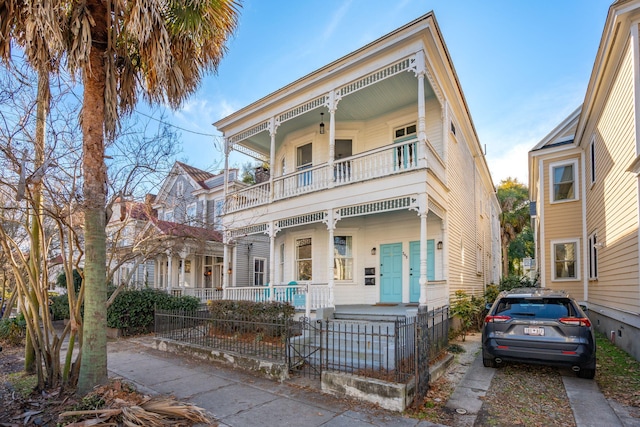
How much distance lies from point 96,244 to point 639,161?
9887 mm

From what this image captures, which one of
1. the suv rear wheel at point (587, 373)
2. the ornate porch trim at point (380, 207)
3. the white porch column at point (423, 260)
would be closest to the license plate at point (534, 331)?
the suv rear wheel at point (587, 373)

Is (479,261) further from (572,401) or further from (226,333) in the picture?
(226,333)

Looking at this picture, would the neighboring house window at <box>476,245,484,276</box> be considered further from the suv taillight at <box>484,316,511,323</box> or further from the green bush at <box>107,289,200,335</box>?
the green bush at <box>107,289,200,335</box>

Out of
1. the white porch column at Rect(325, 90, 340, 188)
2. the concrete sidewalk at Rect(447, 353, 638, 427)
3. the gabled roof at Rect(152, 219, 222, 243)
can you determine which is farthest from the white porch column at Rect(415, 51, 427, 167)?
the gabled roof at Rect(152, 219, 222, 243)

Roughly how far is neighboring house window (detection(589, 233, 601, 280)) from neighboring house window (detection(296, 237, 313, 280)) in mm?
9222

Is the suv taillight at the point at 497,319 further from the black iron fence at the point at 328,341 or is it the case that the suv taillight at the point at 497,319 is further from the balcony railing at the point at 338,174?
the balcony railing at the point at 338,174

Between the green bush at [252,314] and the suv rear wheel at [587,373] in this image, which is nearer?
the suv rear wheel at [587,373]

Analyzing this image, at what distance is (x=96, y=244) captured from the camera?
5.50 meters

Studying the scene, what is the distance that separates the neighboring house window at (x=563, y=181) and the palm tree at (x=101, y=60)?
13994 millimetres

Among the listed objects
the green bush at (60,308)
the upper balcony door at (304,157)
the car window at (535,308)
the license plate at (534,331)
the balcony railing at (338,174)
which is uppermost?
the upper balcony door at (304,157)

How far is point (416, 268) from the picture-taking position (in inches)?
448

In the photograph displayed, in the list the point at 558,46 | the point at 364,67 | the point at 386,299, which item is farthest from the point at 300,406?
the point at 558,46

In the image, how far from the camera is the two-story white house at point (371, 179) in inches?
378

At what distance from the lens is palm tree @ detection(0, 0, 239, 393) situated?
5.38m
